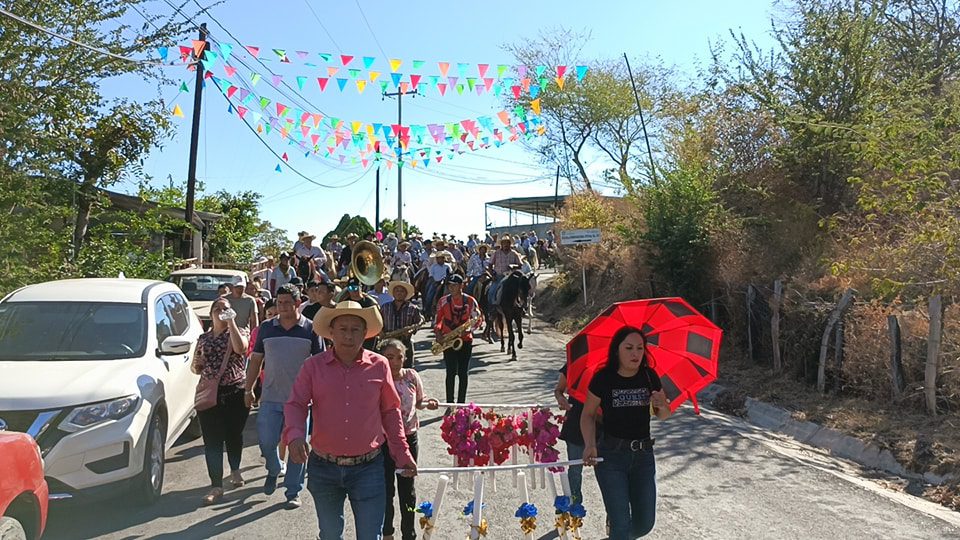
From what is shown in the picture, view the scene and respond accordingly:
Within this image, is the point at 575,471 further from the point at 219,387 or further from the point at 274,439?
the point at 219,387

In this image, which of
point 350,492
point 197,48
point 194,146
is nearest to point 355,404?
point 350,492

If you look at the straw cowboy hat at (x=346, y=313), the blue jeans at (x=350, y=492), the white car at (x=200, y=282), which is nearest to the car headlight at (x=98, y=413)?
the straw cowboy hat at (x=346, y=313)

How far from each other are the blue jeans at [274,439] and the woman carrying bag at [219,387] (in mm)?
363

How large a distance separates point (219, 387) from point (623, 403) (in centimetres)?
366

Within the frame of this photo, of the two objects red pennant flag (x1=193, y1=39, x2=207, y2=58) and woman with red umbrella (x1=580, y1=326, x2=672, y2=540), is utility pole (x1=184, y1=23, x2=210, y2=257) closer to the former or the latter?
red pennant flag (x1=193, y1=39, x2=207, y2=58)

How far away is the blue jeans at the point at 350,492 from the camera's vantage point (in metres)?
4.30

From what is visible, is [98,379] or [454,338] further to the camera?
[454,338]

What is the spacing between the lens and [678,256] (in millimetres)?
16734

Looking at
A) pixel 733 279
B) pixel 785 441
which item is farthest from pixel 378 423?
pixel 733 279

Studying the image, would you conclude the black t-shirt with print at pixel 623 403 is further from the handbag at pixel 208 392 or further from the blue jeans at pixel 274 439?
the handbag at pixel 208 392

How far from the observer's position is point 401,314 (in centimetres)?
927

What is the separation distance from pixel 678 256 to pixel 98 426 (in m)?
13.1

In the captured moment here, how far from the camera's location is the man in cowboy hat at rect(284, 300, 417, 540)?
4.27m

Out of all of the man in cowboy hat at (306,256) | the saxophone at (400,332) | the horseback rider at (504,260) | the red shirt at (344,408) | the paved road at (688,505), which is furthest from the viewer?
the horseback rider at (504,260)
